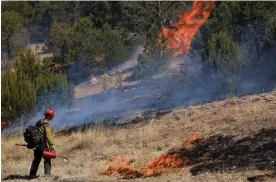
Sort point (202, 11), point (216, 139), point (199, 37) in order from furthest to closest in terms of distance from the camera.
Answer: point (202, 11), point (199, 37), point (216, 139)

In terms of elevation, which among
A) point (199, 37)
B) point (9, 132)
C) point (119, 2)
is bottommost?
point (9, 132)

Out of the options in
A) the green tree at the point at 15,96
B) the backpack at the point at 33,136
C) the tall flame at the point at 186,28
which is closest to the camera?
the backpack at the point at 33,136

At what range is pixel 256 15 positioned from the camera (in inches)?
1164

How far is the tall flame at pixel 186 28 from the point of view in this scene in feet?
127

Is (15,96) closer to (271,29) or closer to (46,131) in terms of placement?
(271,29)

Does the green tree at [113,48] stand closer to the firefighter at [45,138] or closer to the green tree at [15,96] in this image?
the green tree at [15,96]

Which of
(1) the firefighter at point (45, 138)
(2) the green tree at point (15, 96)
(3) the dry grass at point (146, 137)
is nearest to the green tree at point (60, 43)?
(2) the green tree at point (15, 96)

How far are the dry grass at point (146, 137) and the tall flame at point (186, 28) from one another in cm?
1806

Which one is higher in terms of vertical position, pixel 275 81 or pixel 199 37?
pixel 199 37

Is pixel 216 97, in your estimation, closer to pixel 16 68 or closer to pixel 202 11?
pixel 16 68

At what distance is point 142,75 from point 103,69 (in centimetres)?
638

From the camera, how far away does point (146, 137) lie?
17625mm

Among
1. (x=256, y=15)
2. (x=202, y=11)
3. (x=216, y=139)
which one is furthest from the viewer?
(x=202, y=11)

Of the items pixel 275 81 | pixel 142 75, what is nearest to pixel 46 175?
pixel 275 81
